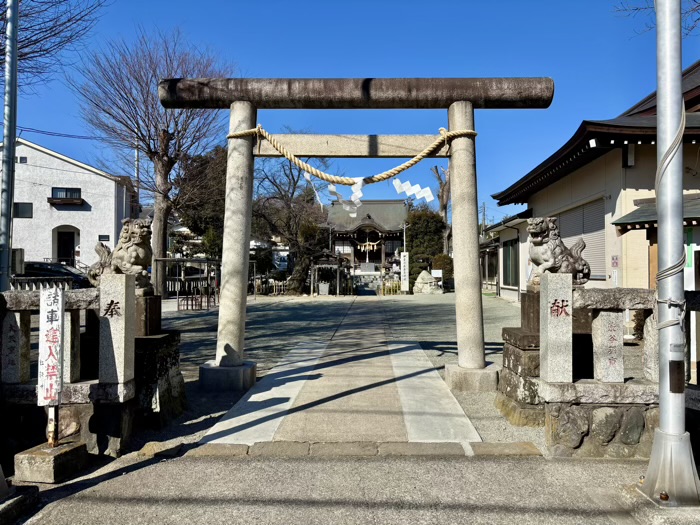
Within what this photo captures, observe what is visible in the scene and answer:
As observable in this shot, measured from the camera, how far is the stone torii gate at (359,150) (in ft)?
19.3

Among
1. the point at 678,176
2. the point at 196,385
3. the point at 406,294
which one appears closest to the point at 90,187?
the point at 406,294

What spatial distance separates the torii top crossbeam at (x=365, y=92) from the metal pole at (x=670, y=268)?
2.89 metres

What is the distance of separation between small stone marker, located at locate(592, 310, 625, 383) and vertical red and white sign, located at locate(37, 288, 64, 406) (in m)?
4.35

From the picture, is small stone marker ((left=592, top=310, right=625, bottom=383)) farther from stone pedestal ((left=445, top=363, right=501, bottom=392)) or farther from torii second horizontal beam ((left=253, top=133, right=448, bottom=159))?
torii second horizontal beam ((left=253, top=133, right=448, bottom=159))

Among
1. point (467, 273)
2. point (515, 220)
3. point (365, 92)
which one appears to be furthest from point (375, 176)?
point (515, 220)

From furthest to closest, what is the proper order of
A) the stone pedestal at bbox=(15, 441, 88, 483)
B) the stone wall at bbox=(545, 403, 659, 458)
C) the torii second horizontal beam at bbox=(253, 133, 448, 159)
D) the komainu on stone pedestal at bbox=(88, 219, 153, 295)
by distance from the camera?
the torii second horizontal beam at bbox=(253, 133, 448, 159), the komainu on stone pedestal at bbox=(88, 219, 153, 295), the stone wall at bbox=(545, 403, 659, 458), the stone pedestal at bbox=(15, 441, 88, 483)

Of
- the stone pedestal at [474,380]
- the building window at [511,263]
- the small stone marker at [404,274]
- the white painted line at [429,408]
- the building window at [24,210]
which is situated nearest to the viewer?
the white painted line at [429,408]

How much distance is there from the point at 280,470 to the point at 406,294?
79.3ft

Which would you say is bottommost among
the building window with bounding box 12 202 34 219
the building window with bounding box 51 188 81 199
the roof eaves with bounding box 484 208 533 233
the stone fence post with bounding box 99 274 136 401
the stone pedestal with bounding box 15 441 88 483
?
the stone pedestal with bounding box 15 441 88 483

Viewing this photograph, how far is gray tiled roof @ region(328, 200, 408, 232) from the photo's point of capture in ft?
131

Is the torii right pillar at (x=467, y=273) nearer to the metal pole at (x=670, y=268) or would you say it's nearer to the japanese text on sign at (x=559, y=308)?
the japanese text on sign at (x=559, y=308)

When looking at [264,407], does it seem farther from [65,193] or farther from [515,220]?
[65,193]

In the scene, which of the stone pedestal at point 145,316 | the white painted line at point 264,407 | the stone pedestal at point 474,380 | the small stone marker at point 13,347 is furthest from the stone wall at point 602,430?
the small stone marker at point 13,347

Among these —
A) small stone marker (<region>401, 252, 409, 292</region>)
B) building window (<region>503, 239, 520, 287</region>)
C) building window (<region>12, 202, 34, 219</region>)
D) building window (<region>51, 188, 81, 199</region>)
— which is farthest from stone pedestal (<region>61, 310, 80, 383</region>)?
building window (<region>12, 202, 34, 219</region>)
